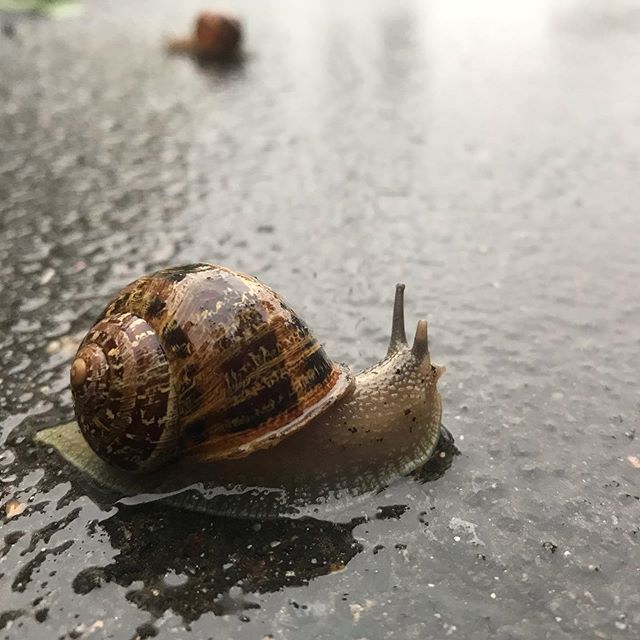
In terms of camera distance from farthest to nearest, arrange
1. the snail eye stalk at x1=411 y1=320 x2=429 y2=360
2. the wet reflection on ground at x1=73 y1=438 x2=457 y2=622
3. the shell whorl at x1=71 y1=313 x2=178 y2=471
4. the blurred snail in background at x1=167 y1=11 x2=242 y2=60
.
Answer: the blurred snail in background at x1=167 y1=11 x2=242 y2=60
the snail eye stalk at x1=411 y1=320 x2=429 y2=360
the shell whorl at x1=71 y1=313 x2=178 y2=471
the wet reflection on ground at x1=73 y1=438 x2=457 y2=622

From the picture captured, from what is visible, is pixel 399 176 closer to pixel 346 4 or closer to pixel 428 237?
pixel 428 237

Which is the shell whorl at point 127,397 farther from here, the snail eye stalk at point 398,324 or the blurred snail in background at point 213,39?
the blurred snail in background at point 213,39

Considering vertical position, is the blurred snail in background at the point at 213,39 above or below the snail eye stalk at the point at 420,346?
above

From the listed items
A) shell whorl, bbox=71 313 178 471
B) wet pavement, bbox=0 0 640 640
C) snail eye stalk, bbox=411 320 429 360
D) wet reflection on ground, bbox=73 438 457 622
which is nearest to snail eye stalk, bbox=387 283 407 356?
snail eye stalk, bbox=411 320 429 360

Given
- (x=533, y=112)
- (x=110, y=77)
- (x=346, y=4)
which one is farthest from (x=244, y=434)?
(x=346, y=4)

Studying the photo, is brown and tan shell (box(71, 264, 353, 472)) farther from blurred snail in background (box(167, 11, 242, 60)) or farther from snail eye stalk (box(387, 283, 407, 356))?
blurred snail in background (box(167, 11, 242, 60))

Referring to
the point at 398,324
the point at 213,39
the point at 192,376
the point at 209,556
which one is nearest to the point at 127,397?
the point at 192,376

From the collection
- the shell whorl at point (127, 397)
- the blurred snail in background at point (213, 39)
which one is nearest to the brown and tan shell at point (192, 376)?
the shell whorl at point (127, 397)

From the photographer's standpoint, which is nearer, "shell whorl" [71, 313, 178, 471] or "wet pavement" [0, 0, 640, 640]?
"wet pavement" [0, 0, 640, 640]
